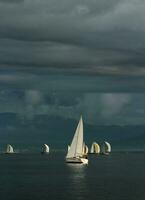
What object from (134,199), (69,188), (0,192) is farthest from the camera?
(69,188)

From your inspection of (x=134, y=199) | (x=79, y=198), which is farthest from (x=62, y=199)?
(x=134, y=199)

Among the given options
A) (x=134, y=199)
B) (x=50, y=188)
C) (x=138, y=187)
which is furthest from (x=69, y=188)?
(x=134, y=199)

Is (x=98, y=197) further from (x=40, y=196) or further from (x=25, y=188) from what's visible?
(x=25, y=188)

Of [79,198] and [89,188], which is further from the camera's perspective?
[89,188]

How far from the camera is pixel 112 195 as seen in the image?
175 meters

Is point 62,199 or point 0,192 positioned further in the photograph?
point 0,192

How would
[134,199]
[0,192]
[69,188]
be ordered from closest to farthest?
[134,199] → [0,192] → [69,188]

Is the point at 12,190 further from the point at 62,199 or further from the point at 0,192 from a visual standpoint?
the point at 62,199

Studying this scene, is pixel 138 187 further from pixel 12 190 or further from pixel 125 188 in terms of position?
pixel 12 190

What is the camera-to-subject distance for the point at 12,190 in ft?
618

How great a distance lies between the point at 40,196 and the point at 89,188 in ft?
91.5

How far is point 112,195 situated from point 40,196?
18.4 meters

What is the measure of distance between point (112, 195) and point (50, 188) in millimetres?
25450

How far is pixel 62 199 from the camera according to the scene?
167 meters
